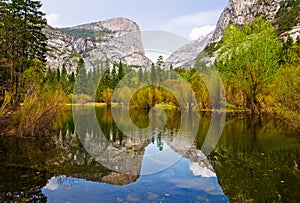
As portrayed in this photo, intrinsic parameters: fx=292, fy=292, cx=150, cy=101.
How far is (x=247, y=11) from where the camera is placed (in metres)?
131

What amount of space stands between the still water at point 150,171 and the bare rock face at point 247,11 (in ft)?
371

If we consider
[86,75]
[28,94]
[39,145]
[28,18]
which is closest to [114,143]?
[39,145]

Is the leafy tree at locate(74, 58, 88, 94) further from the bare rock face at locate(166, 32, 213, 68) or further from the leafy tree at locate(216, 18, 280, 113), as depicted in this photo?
the leafy tree at locate(216, 18, 280, 113)

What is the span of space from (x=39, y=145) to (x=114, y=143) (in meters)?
3.17

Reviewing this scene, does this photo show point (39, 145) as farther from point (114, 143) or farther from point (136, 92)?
point (136, 92)

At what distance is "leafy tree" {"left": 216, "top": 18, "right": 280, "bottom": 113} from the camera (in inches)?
975

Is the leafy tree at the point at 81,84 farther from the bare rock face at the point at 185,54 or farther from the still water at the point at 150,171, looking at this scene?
the still water at the point at 150,171

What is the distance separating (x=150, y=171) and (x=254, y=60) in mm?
19599

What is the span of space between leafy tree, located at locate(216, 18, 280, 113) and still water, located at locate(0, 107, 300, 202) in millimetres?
12680

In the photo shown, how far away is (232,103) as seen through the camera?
99.6ft

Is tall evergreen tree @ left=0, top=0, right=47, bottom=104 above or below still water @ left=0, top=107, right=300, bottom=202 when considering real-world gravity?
above

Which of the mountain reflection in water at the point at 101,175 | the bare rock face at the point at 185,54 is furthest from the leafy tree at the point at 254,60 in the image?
the mountain reflection in water at the point at 101,175

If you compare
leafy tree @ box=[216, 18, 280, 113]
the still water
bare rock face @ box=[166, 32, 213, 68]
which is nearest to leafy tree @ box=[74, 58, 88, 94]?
bare rock face @ box=[166, 32, 213, 68]

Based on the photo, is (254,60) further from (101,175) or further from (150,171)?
(101,175)
